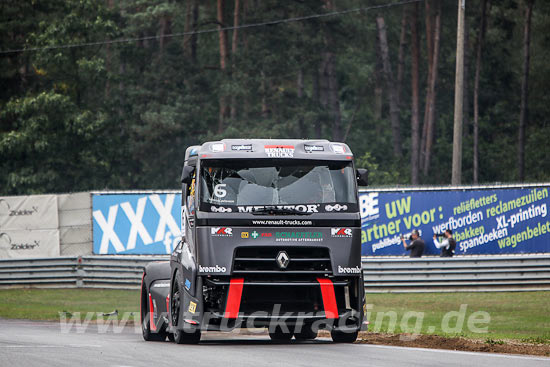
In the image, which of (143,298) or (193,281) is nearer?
(193,281)

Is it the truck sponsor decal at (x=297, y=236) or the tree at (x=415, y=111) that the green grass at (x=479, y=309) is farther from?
the tree at (x=415, y=111)

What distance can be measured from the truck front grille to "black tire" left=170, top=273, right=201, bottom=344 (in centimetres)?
131

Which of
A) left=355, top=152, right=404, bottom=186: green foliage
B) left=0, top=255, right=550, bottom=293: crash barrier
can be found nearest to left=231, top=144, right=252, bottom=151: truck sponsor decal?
left=0, top=255, right=550, bottom=293: crash barrier

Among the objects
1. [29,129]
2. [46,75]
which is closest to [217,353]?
[29,129]

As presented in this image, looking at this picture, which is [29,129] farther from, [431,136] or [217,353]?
[217,353]

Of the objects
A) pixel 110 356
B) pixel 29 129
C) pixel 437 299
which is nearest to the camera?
pixel 110 356

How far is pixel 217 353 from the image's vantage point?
43.3 ft

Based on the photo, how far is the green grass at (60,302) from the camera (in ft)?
82.8

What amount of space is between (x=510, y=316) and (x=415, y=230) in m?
7.88

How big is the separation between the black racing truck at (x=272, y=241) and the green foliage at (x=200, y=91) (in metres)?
37.1

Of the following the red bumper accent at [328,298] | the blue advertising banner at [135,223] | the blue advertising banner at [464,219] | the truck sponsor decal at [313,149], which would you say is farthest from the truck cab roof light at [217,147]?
the blue advertising banner at [135,223]

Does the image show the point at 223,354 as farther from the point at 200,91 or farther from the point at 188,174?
the point at 200,91

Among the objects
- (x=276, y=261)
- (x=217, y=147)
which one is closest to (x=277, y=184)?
(x=217, y=147)

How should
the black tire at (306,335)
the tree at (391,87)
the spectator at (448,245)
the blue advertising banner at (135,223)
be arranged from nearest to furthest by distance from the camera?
the black tire at (306,335) → the spectator at (448,245) → the blue advertising banner at (135,223) → the tree at (391,87)
